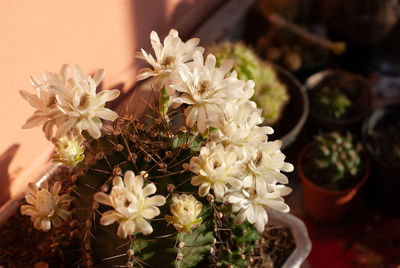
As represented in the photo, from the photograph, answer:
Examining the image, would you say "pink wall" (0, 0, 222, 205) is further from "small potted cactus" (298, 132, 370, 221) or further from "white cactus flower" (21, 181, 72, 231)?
"small potted cactus" (298, 132, 370, 221)

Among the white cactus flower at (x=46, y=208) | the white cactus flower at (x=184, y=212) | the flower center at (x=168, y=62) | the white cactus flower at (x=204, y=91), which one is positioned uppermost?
the flower center at (x=168, y=62)

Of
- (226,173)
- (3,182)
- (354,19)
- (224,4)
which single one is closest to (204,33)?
(224,4)

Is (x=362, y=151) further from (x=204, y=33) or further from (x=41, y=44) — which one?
(x=41, y=44)

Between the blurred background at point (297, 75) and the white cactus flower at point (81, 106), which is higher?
the white cactus flower at point (81, 106)

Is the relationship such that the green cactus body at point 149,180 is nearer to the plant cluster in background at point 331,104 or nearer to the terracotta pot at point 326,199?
the terracotta pot at point 326,199

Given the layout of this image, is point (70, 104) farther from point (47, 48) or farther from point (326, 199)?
point (326, 199)

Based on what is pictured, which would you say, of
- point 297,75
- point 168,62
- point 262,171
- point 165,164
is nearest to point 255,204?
point 262,171

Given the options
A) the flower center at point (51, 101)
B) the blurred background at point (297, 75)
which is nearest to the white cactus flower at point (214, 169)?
the flower center at point (51, 101)
